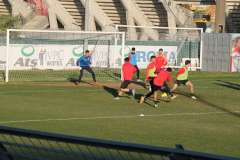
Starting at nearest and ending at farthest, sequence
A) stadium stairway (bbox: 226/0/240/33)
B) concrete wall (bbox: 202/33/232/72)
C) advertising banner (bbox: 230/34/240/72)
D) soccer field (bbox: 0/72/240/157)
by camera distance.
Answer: soccer field (bbox: 0/72/240/157)
advertising banner (bbox: 230/34/240/72)
concrete wall (bbox: 202/33/232/72)
stadium stairway (bbox: 226/0/240/33)

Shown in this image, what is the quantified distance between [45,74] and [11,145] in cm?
3101

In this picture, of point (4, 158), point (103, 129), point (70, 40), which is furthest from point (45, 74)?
point (4, 158)

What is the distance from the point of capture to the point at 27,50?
39781 mm

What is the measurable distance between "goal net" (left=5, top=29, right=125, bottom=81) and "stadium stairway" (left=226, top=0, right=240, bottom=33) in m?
22.1

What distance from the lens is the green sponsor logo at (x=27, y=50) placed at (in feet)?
130

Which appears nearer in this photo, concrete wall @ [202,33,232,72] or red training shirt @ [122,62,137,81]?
red training shirt @ [122,62,137,81]

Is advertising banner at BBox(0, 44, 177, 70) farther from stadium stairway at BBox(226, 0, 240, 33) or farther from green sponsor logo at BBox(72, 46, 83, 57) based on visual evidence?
stadium stairway at BBox(226, 0, 240, 33)

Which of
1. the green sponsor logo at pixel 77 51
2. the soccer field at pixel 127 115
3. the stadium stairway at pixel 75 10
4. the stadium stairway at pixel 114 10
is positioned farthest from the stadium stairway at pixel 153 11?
the soccer field at pixel 127 115

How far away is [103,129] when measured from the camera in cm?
1836

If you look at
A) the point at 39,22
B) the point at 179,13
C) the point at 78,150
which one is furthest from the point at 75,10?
the point at 78,150

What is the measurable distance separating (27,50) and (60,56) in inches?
69.1

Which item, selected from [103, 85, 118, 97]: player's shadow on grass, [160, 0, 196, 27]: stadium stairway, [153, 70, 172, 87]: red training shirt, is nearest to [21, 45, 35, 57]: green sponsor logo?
[103, 85, 118, 97]: player's shadow on grass

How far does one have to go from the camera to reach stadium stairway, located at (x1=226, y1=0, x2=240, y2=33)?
6206cm

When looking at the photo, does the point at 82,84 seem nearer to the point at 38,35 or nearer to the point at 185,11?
the point at 38,35
